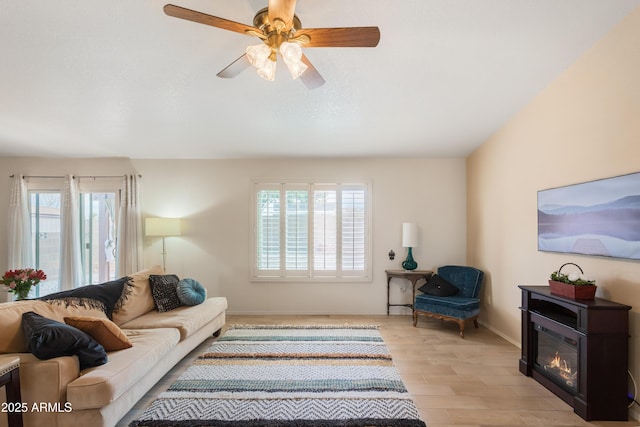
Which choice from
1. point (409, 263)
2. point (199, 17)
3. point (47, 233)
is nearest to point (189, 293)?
point (199, 17)

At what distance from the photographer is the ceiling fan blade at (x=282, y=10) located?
1662 millimetres

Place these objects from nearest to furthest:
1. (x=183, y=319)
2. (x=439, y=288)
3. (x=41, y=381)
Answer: (x=41, y=381)
(x=183, y=319)
(x=439, y=288)

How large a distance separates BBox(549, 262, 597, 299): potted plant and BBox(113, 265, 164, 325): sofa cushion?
3.95 metres

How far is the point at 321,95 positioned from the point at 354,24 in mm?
1006

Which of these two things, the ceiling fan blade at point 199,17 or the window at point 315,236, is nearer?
the ceiling fan blade at point 199,17

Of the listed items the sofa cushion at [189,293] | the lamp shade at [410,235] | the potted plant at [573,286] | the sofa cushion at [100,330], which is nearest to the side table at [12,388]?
the sofa cushion at [100,330]

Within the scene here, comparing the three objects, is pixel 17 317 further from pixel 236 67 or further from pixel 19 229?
pixel 19 229

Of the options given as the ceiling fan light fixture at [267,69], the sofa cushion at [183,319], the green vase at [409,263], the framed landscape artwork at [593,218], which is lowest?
the sofa cushion at [183,319]

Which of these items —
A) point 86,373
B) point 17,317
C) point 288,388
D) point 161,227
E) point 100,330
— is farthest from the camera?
point 161,227

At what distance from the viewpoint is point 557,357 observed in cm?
268

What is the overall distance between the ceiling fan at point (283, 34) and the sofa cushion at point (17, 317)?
2.25 m

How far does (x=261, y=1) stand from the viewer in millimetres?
2039

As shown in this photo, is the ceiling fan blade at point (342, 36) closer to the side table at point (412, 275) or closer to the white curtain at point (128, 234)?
the side table at point (412, 275)

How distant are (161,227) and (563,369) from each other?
4918 mm
